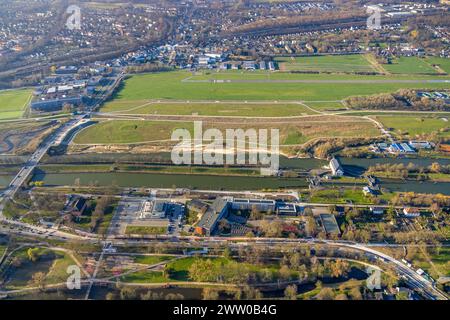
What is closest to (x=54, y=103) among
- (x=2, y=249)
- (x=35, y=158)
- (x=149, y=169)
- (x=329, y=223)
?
(x=35, y=158)

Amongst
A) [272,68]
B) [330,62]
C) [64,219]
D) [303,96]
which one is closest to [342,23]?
[330,62]

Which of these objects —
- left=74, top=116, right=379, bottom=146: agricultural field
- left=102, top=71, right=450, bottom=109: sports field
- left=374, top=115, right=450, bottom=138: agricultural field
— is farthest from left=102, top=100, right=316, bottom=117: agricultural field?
left=374, top=115, right=450, bottom=138: agricultural field

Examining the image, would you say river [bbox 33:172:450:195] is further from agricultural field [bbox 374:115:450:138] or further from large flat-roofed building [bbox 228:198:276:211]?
agricultural field [bbox 374:115:450:138]

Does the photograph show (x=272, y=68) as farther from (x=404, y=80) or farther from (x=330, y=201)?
(x=330, y=201)

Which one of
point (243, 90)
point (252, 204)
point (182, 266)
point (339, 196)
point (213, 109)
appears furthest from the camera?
point (243, 90)

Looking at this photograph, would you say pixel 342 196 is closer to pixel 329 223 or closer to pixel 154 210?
pixel 329 223

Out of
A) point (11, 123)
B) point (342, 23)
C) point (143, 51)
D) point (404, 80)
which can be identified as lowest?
point (11, 123)
